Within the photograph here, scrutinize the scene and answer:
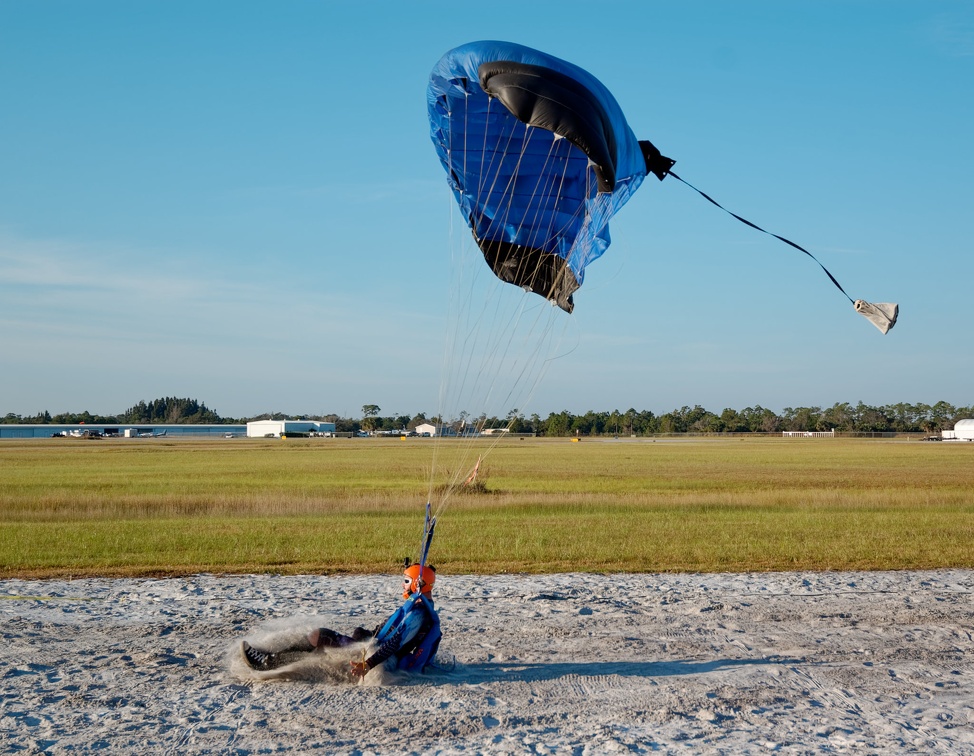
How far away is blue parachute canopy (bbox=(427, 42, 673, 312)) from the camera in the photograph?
8.07 metres

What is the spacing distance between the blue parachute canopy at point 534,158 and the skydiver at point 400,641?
4.03 metres

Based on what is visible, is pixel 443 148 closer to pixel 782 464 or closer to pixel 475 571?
pixel 475 571

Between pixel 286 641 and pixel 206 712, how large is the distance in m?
1.17

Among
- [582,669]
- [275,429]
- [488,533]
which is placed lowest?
[582,669]

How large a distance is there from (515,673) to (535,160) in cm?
546

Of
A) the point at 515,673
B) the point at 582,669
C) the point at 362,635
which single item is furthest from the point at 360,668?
the point at 582,669

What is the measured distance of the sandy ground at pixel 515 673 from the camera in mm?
6012

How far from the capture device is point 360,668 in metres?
7.07

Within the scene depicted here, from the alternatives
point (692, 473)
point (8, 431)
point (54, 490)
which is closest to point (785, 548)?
point (54, 490)

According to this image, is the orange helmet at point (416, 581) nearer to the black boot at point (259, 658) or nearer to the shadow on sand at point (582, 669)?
the shadow on sand at point (582, 669)

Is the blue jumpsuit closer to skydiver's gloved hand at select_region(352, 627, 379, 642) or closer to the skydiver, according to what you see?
the skydiver

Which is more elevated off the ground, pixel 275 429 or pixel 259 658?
pixel 275 429

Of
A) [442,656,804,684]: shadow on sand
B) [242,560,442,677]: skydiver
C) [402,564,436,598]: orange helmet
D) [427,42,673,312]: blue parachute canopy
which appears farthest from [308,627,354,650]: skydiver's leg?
[427,42,673,312]: blue parachute canopy

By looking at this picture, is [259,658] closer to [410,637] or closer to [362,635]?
[362,635]
